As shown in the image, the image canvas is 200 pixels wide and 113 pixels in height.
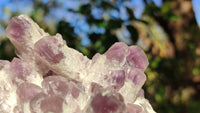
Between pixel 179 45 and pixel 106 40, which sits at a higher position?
pixel 106 40

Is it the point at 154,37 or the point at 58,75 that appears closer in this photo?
the point at 58,75

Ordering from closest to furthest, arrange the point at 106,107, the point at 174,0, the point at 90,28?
the point at 106,107
the point at 90,28
the point at 174,0

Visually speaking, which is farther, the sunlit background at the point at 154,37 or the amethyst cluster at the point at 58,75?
the sunlit background at the point at 154,37

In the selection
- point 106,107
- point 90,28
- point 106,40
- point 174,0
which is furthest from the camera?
point 174,0

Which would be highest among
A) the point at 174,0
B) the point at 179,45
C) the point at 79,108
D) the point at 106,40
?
the point at 79,108

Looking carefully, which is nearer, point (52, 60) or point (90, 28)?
point (52, 60)

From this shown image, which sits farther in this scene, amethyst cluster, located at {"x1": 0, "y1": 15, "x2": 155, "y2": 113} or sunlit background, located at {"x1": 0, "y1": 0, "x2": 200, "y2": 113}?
sunlit background, located at {"x1": 0, "y1": 0, "x2": 200, "y2": 113}

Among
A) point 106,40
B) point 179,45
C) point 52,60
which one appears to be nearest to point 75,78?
point 52,60

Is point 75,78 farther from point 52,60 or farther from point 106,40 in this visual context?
point 106,40
